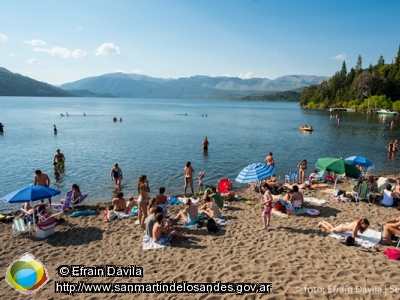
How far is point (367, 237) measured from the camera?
352 inches

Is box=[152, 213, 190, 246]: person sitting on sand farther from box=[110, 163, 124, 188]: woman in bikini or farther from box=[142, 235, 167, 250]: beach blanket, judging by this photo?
box=[110, 163, 124, 188]: woman in bikini

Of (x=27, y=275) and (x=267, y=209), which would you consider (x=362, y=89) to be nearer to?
(x=267, y=209)

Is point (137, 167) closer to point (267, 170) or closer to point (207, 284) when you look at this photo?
point (267, 170)

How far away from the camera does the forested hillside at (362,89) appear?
106 meters

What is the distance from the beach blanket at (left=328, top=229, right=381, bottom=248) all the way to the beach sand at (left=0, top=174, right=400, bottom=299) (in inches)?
12.4

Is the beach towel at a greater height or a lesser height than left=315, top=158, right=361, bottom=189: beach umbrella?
lesser

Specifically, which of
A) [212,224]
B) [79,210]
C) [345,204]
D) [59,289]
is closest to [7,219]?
[79,210]

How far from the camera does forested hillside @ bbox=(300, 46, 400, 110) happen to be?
347ft

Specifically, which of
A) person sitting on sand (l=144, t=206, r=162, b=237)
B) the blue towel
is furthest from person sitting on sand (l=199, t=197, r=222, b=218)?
the blue towel

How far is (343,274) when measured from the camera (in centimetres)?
671

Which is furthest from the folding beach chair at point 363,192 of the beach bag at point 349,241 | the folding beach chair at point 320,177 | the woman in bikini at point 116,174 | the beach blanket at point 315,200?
the woman in bikini at point 116,174

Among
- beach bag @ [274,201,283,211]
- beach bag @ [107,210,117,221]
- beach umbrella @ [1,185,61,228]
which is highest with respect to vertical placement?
beach umbrella @ [1,185,61,228]

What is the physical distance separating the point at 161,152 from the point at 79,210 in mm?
16942

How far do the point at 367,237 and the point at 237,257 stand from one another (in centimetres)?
456
